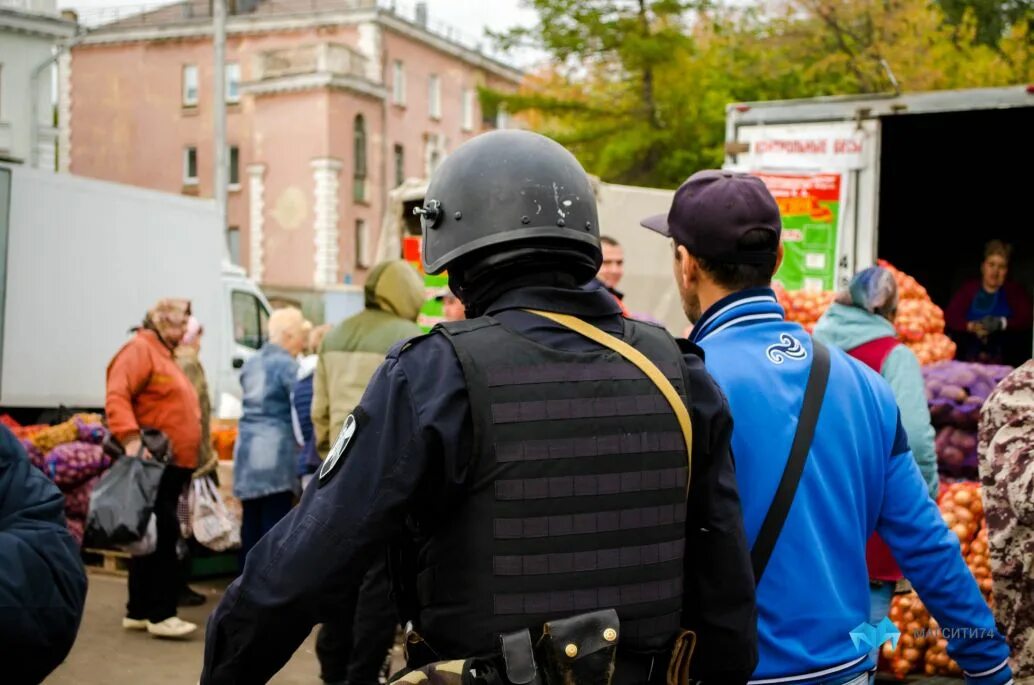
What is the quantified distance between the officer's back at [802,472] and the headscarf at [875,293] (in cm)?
256

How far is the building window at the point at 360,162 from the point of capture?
46625mm

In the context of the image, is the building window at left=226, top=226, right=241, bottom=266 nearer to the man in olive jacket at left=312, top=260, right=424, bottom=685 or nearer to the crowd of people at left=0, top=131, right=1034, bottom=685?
A: the man in olive jacket at left=312, top=260, right=424, bottom=685

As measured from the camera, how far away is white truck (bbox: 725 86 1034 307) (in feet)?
27.0

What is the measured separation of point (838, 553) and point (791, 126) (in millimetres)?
5909

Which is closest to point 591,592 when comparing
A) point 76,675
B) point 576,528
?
point 576,528

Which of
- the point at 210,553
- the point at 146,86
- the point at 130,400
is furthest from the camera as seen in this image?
the point at 146,86

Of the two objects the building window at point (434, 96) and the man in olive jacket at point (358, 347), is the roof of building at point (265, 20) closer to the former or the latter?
the building window at point (434, 96)

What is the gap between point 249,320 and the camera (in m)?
16.4

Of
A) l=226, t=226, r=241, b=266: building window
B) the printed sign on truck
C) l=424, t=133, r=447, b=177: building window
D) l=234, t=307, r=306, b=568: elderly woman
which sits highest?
l=424, t=133, r=447, b=177: building window

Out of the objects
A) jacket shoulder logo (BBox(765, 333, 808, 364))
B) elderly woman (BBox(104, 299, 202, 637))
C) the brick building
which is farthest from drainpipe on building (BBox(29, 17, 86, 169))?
jacket shoulder logo (BBox(765, 333, 808, 364))

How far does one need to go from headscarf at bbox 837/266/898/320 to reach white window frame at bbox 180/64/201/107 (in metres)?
47.1

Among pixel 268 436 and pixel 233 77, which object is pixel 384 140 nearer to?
pixel 233 77

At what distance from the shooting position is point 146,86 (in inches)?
2020

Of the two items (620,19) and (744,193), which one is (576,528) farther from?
(620,19)
